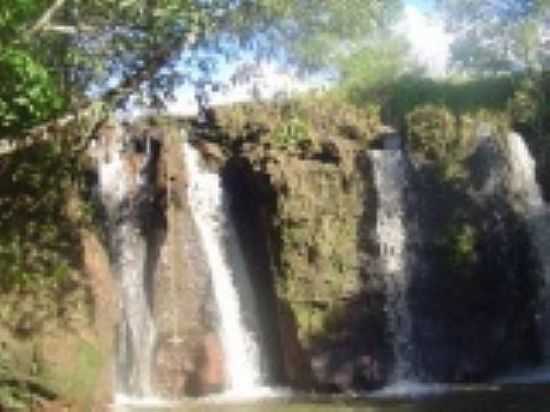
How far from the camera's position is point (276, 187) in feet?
107

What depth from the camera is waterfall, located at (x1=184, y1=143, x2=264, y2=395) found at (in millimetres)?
32719

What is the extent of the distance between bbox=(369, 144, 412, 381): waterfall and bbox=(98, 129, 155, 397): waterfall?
22.5 feet

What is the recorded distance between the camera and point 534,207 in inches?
1390

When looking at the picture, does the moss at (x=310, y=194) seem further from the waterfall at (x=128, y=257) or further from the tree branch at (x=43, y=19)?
the tree branch at (x=43, y=19)

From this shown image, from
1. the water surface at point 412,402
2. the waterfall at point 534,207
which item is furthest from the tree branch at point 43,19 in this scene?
the waterfall at point 534,207

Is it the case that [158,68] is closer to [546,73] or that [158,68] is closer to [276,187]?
[276,187]

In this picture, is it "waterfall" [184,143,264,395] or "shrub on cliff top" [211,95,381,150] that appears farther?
"shrub on cliff top" [211,95,381,150]

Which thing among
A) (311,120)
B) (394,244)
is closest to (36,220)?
(311,120)

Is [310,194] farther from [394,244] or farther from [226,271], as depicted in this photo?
[226,271]

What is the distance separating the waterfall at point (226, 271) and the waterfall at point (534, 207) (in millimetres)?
8576

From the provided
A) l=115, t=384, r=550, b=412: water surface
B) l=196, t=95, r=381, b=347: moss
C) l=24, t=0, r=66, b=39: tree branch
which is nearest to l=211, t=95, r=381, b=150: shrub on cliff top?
l=196, t=95, r=381, b=347: moss

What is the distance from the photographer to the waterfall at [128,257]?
3170 centimetres

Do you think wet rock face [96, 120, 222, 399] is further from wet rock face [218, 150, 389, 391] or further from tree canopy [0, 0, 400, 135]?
tree canopy [0, 0, 400, 135]

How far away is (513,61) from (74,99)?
2526 centimetres
